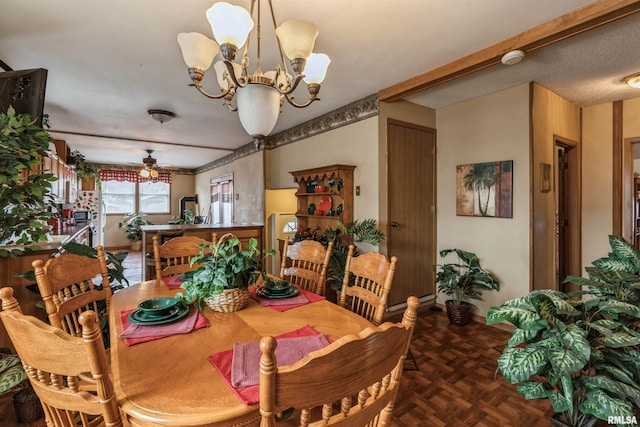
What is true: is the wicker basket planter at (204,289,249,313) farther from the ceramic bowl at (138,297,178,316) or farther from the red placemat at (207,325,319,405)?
the red placemat at (207,325,319,405)

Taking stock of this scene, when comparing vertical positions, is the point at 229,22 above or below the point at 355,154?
above

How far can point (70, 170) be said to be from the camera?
223 inches

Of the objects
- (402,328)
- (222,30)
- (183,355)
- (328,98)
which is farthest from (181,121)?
(402,328)

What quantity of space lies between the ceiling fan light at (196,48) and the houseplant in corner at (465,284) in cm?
302

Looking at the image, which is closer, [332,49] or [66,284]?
[66,284]

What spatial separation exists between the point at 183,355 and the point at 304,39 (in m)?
1.43

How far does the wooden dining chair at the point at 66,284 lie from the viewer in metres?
1.34

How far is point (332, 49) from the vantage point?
2.32 meters

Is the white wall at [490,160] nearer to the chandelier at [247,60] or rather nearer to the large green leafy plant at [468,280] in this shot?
the large green leafy plant at [468,280]

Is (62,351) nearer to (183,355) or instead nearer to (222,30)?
(183,355)

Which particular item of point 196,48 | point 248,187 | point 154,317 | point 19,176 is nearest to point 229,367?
point 154,317

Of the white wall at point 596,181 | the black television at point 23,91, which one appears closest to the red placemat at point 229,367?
the black television at point 23,91

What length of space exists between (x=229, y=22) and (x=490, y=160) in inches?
115
